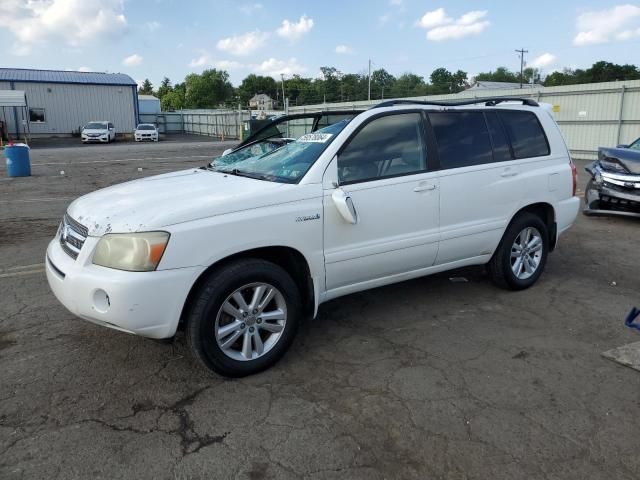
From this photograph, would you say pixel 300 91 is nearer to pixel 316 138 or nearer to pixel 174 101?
pixel 174 101

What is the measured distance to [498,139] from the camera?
196 inches

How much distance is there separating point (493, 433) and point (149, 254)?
2.19m

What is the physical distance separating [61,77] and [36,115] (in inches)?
165

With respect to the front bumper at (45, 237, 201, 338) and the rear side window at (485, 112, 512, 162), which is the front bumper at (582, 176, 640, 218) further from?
the front bumper at (45, 237, 201, 338)

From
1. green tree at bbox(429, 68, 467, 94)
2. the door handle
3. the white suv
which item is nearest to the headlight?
the white suv

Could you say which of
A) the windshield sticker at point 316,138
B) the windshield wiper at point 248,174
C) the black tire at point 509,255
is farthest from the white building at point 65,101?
the black tire at point 509,255

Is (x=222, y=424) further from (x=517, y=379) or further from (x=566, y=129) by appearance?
(x=566, y=129)

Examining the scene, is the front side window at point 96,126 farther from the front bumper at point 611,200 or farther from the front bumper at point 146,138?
the front bumper at point 611,200

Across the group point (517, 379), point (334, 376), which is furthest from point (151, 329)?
point (517, 379)

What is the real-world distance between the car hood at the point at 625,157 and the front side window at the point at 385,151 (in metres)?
5.82

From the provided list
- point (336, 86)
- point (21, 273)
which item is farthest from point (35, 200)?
point (336, 86)

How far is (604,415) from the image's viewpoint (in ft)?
10.3

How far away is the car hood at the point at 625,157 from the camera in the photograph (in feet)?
28.1

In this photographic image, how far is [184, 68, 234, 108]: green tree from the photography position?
106 meters
